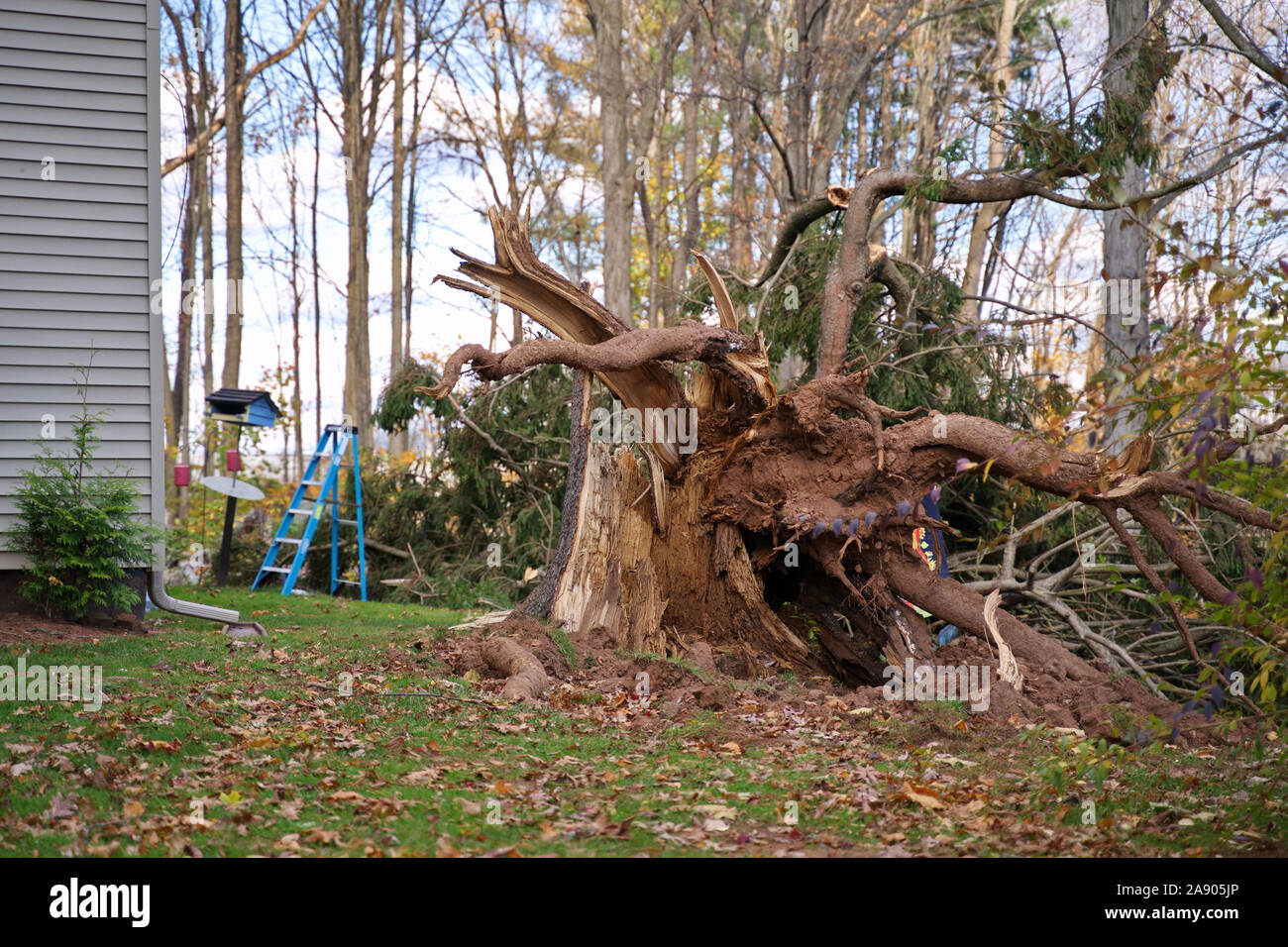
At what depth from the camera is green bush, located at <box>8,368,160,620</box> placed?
7902 millimetres

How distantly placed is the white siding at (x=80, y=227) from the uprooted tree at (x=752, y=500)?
3.29 metres

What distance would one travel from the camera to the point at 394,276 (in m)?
22.9

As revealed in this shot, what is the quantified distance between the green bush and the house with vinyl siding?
0.84 ft

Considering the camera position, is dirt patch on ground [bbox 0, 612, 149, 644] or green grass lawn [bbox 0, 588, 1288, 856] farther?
dirt patch on ground [bbox 0, 612, 149, 644]

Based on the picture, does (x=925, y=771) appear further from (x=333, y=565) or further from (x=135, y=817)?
(x=333, y=565)

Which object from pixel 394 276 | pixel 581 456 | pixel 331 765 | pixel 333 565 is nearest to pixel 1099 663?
pixel 581 456

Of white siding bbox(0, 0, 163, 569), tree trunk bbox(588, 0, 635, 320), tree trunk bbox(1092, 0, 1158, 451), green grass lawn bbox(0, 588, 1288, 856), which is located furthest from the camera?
tree trunk bbox(588, 0, 635, 320)

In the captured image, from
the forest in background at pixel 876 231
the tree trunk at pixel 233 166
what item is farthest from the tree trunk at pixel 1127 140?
the tree trunk at pixel 233 166

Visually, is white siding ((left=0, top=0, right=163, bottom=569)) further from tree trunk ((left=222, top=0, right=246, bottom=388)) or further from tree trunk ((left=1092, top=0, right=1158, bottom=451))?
tree trunk ((left=222, top=0, right=246, bottom=388))

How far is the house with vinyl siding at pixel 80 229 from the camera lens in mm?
8305

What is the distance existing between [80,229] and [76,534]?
8.40ft

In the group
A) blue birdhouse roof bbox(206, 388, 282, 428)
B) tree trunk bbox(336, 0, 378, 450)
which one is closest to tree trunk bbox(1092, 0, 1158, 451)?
blue birdhouse roof bbox(206, 388, 282, 428)

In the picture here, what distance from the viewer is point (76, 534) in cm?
796

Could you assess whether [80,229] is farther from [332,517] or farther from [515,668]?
[515,668]
